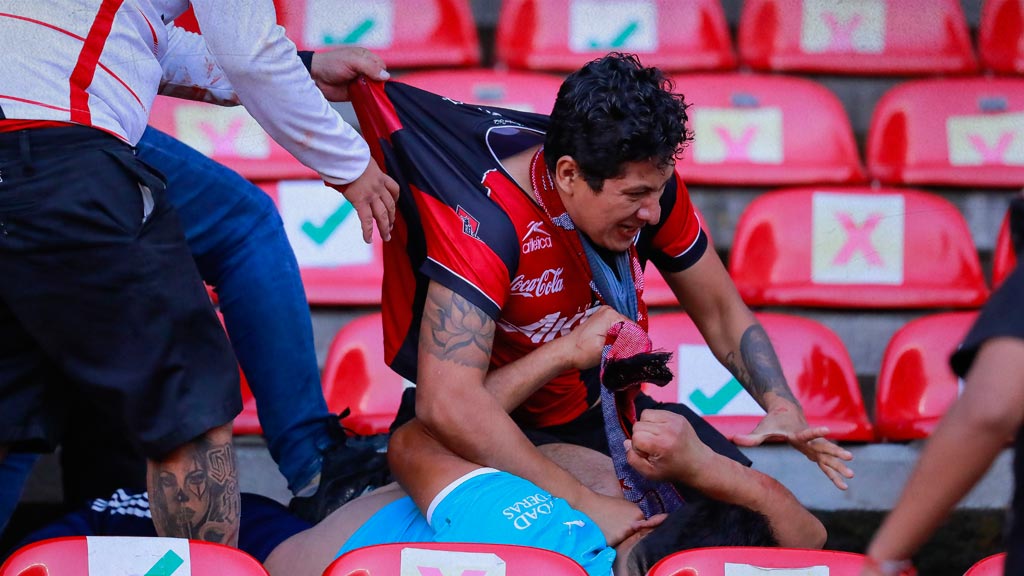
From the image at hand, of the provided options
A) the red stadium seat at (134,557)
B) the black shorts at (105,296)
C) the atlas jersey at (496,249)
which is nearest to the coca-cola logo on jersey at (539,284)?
the atlas jersey at (496,249)

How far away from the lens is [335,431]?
2.07 metres

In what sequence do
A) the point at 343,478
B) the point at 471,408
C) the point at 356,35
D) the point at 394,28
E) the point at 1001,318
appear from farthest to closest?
the point at 394,28, the point at 356,35, the point at 343,478, the point at 471,408, the point at 1001,318

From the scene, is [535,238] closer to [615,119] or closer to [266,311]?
[615,119]

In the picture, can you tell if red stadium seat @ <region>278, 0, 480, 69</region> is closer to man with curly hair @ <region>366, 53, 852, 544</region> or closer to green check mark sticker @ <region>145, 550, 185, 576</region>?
A: man with curly hair @ <region>366, 53, 852, 544</region>

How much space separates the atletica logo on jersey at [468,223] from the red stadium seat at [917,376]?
1.13 m

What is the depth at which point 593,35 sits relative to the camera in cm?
309

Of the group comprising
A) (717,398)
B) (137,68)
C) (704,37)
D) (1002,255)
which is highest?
(137,68)

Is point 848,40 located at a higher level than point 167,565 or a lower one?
higher

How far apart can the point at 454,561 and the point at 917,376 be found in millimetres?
1414

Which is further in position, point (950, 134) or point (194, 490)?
point (950, 134)

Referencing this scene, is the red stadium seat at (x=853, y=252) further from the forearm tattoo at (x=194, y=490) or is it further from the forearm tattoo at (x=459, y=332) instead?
the forearm tattoo at (x=194, y=490)

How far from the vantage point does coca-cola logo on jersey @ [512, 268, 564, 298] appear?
6.05 ft

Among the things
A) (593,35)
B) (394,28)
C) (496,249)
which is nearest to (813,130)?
(593,35)

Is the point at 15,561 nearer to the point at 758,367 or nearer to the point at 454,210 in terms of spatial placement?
the point at 454,210
